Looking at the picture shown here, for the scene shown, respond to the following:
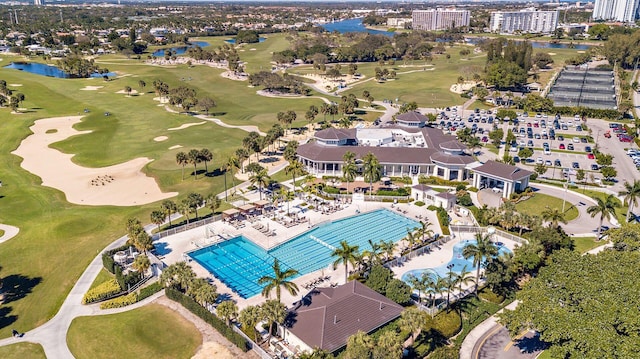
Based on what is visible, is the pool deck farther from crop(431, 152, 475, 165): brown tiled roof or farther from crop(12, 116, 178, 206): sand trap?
crop(12, 116, 178, 206): sand trap

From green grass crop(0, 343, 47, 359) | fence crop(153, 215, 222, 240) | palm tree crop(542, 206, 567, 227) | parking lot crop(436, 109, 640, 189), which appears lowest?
green grass crop(0, 343, 47, 359)

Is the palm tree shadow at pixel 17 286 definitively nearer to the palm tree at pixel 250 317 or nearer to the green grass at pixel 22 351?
the green grass at pixel 22 351

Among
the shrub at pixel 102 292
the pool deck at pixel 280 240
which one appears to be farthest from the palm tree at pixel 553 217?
the shrub at pixel 102 292

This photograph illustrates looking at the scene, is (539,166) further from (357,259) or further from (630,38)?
(630,38)

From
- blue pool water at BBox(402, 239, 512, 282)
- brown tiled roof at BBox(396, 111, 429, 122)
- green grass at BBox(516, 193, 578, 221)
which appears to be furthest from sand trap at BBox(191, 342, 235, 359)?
brown tiled roof at BBox(396, 111, 429, 122)

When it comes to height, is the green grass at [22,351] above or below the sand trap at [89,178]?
below

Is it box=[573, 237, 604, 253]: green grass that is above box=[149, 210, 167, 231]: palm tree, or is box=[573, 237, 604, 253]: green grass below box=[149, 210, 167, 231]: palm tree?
below
